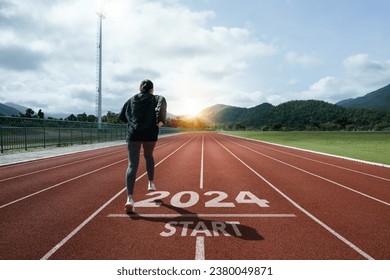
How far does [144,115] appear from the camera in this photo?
16.7 ft

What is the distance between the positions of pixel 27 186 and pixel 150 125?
4343 millimetres

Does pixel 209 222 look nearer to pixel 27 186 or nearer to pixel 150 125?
pixel 150 125

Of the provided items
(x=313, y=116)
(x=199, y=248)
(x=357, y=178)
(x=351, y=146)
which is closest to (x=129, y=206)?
(x=199, y=248)

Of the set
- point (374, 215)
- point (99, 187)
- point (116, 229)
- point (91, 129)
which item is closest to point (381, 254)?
point (374, 215)

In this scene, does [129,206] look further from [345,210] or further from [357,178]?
[357,178]

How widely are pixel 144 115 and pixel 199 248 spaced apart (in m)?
2.43

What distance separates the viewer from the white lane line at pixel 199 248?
334cm

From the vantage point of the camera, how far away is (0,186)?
24.6 feet

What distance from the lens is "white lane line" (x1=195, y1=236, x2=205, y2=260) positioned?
3.34 m

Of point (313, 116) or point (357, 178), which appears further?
point (313, 116)

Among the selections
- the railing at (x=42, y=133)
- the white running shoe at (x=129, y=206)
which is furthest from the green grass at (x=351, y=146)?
the railing at (x=42, y=133)

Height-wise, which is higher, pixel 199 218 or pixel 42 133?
pixel 42 133

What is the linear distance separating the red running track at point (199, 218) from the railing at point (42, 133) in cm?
793

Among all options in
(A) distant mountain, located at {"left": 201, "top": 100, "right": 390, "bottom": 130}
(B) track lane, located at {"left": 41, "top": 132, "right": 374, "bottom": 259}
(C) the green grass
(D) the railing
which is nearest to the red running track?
(B) track lane, located at {"left": 41, "top": 132, "right": 374, "bottom": 259}
